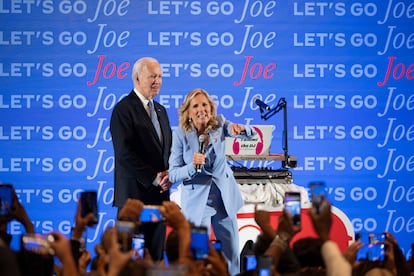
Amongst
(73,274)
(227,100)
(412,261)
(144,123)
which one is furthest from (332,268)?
(227,100)

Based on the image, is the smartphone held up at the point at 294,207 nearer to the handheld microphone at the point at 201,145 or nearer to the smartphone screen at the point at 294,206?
the smartphone screen at the point at 294,206

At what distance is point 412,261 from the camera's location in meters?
4.02

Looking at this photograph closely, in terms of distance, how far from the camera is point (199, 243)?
10.4ft

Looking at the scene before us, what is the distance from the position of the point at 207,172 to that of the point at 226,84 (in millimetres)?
1682

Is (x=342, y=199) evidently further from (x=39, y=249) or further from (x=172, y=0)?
(x=39, y=249)

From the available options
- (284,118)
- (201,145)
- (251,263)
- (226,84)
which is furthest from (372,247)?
(226,84)

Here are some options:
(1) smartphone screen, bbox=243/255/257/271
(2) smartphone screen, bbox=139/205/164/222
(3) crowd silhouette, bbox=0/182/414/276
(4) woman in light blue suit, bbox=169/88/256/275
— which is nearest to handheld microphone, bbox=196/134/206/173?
(4) woman in light blue suit, bbox=169/88/256/275

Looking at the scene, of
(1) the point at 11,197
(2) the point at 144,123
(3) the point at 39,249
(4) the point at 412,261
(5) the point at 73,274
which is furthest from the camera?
(2) the point at 144,123

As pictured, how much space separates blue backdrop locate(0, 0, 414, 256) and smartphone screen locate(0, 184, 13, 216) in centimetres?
380

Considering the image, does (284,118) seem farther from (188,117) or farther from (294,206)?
(294,206)

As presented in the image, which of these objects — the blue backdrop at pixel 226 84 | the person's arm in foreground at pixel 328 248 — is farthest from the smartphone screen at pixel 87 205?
the blue backdrop at pixel 226 84

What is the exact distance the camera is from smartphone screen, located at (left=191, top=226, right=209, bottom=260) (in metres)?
3.16

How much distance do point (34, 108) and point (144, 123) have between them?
4.93 ft

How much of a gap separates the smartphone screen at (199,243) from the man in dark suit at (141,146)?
3133 mm
